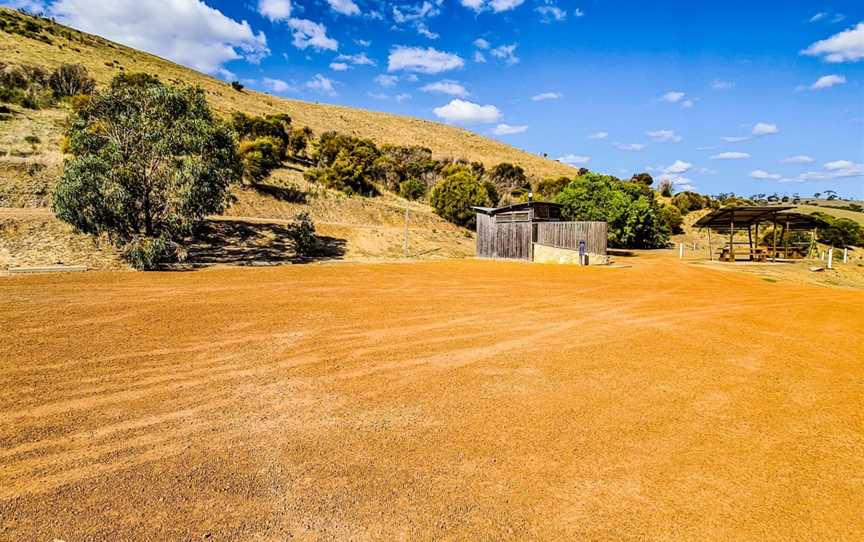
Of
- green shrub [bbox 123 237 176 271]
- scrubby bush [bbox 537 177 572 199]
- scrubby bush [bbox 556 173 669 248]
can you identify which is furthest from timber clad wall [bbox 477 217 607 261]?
scrubby bush [bbox 537 177 572 199]

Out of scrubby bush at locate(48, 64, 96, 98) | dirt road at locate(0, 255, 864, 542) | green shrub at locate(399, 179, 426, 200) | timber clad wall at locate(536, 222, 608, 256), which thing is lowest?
dirt road at locate(0, 255, 864, 542)

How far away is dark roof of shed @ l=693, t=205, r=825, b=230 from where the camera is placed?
2483 cm

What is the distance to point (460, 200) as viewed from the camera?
37094mm

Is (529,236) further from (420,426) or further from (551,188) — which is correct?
(551,188)

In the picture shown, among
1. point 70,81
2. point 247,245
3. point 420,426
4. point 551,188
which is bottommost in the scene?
point 420,426

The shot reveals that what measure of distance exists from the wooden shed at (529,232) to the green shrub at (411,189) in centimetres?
1745

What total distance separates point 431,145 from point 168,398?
67946 mm

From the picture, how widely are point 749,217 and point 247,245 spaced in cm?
2935

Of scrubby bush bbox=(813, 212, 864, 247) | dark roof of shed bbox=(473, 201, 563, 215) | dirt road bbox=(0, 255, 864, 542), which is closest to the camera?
dirt road bbox=(0, 255, 864, 542)

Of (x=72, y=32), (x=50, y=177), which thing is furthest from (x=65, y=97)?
(x=72, y=32)

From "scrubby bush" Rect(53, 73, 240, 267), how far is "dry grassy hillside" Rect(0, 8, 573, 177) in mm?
31045

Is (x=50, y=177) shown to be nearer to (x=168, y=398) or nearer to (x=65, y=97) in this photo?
(x=65, y=97)

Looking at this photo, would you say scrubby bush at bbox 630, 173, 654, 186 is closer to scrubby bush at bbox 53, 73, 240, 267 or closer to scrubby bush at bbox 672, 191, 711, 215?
scrubby bush at bbox 672, 191, 711, 215

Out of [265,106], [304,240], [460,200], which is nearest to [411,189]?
[460,200]
